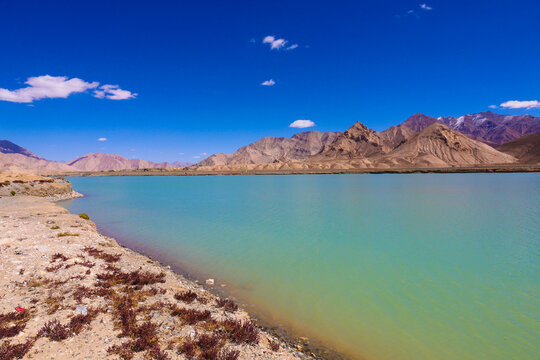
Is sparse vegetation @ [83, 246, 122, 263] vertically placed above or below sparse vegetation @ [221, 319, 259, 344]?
above

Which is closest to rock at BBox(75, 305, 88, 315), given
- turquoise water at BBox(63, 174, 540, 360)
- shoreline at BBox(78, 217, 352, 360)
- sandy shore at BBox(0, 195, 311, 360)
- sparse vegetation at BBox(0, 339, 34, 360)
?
sandy shore at BBox(0, 195, 311, 360)

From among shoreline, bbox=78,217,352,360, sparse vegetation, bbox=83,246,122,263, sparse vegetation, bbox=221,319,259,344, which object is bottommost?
shoreline, bbox=78,217,352,360

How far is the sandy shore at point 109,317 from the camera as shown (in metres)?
6.23

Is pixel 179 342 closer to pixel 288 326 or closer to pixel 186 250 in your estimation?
pixel 288 326

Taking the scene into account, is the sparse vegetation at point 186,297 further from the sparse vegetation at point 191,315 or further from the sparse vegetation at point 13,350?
the sparse vegetation at point 13,350

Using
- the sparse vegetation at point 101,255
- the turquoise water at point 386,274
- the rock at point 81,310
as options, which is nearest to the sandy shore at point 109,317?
the rock at point 81,310

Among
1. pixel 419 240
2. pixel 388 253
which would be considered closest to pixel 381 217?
pixel 419 240

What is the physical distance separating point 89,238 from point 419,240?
74.8 ft

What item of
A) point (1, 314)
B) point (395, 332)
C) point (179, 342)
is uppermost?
point (1, 314)

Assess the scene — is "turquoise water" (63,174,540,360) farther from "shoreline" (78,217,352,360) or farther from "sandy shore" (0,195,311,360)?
"sandy shore" (0,195,311,360)

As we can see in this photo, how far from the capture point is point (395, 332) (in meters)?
9.27

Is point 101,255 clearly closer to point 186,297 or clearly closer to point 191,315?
point 186,297

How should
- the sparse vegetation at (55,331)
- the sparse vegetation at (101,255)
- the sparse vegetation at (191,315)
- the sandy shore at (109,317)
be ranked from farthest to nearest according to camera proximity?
the sparse vegetation at (101,255) → the sparse vegetation at (191,315) → the sparse vegetation at (55,331) → the sandy shore at (109,317)

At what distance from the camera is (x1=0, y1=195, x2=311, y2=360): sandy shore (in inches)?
245
